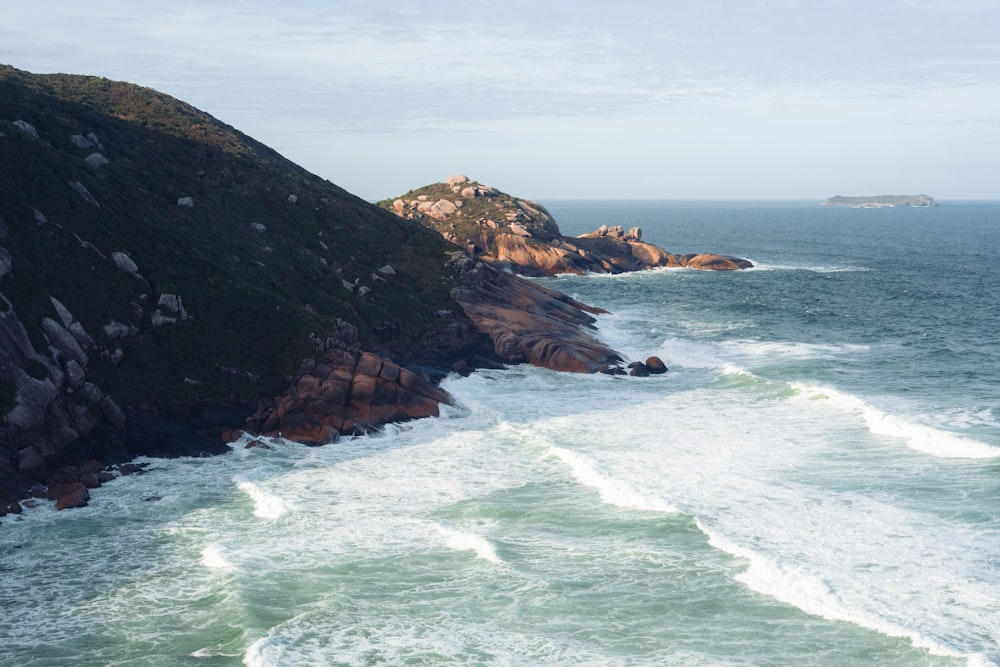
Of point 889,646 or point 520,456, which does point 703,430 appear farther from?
point 889,646

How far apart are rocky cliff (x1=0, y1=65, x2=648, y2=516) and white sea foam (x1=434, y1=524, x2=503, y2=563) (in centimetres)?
1475

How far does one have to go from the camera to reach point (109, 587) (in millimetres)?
32281

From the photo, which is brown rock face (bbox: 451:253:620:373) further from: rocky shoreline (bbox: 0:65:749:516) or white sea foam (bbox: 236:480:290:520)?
white sea foam (bbox: 236:480:290:520)

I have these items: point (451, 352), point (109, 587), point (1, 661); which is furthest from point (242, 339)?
point (1, 661)

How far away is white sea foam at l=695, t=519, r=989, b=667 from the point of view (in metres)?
27.6

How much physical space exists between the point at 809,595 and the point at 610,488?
12.2 meters

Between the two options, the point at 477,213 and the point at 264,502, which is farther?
the point at 477,213

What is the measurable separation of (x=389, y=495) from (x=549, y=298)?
150 feet

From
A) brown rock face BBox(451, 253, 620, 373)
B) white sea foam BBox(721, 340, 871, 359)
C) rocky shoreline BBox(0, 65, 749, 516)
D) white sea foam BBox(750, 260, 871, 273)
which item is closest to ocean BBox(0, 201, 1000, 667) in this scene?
rocky shoreline BBox(0, 65, 749, 516)

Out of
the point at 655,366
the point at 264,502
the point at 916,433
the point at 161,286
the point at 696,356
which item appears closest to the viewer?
the point at 264,502

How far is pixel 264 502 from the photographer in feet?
133

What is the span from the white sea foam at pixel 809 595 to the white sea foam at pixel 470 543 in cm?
854

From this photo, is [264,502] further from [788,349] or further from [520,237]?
[520,237]

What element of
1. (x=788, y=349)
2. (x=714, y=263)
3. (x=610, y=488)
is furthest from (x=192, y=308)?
(x=714, y=263)
